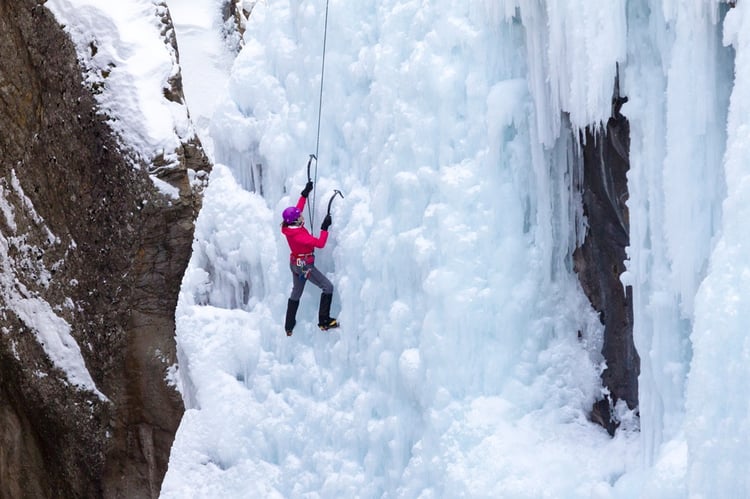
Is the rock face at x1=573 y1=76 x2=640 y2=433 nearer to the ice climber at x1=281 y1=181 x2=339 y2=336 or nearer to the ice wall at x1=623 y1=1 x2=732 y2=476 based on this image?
the ice wall at x1=623 y1=1 x2=732 y2=476

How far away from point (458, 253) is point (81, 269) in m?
4.95

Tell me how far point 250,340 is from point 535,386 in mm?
2913

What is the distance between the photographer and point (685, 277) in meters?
6.00

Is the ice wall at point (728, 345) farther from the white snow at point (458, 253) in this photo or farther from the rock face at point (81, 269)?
the rock face at point (81, 269)

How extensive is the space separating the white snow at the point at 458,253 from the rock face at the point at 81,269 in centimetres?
50

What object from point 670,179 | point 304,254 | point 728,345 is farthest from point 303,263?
point 728,345

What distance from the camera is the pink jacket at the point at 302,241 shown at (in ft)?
27.2

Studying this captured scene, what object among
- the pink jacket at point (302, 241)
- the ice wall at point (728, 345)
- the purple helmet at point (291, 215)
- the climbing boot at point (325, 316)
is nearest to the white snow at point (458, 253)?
the ice wall at point (728, 345)

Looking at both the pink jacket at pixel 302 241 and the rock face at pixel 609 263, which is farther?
the pink jacket at pixel 302 241

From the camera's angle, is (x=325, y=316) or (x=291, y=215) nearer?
(x=291, y=215)

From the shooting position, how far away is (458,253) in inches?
→ 302

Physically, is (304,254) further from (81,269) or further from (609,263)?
(81,269)

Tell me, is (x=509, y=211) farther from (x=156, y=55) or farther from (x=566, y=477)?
(x=156, y=55)

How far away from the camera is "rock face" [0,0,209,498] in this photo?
10523 millimetres
